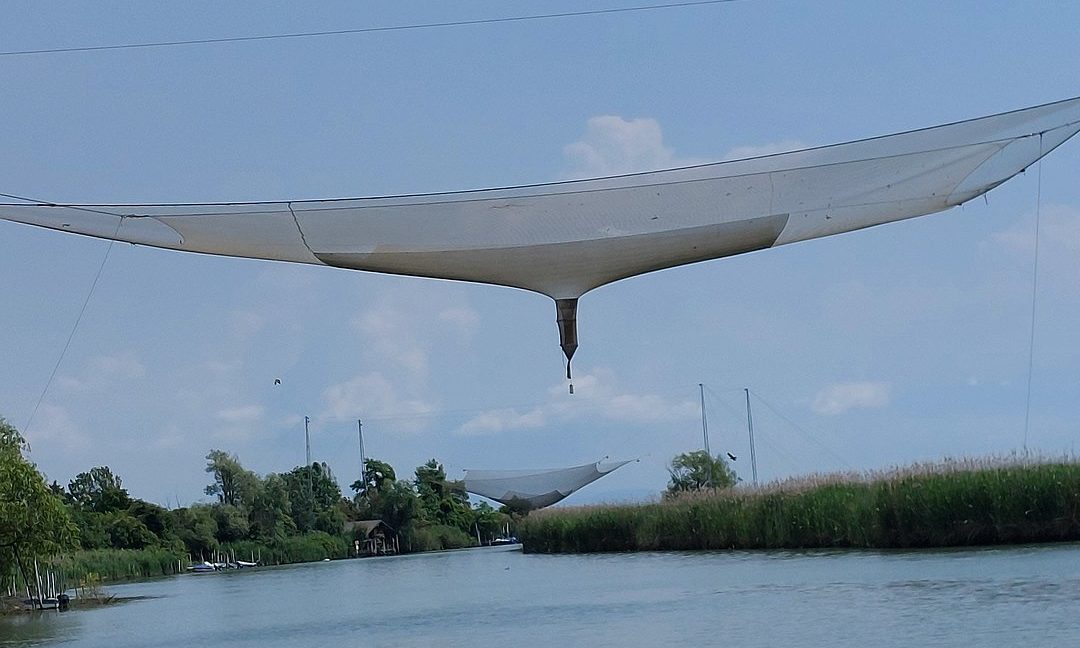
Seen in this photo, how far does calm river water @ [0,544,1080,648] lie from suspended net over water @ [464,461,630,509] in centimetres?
2059

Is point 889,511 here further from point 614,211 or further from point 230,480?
point 230,480

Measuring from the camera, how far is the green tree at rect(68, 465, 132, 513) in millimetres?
47969

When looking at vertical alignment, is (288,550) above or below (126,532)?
below

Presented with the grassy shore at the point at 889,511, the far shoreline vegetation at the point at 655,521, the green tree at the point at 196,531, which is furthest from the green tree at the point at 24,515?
the green tree at the point at 196,531

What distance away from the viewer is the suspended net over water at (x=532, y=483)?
43.3m

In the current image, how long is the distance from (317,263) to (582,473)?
35738 mm

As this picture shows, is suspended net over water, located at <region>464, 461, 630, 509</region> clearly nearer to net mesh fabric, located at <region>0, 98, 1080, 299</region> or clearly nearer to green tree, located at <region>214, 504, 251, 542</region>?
green tree, located at <region>214, 504, 251, 542</region>

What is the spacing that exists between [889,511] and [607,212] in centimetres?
1019

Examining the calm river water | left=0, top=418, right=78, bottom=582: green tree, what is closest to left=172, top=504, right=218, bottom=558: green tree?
the calm river water

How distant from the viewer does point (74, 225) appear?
7.46m

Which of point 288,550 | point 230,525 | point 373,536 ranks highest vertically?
point 230,525

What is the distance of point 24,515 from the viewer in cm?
1995

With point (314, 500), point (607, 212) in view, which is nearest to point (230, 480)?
point (314, 500)

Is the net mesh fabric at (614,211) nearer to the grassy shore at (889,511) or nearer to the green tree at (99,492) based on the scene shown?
the grassy shore at (889,511)
